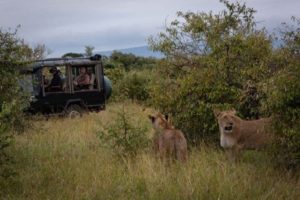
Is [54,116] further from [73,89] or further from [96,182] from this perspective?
[96,182]

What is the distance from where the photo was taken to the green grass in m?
8.66

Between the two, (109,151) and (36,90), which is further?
(36,90)

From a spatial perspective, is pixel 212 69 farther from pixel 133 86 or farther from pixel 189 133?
pixel 133 86

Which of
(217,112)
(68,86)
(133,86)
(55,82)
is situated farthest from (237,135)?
(133,86)

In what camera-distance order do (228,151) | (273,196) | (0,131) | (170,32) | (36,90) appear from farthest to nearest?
(36,90) → (170,32) → (228,151) → (0,131) → (273,196)

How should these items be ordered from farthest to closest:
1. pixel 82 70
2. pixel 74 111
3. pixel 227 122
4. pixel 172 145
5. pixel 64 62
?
pixel 82 70
pixel 64 62
pixel 74 111
pixel 227 122
pixel 172 145

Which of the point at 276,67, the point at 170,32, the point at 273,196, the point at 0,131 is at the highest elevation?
the point at 170,32

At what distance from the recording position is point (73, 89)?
68.7 ft

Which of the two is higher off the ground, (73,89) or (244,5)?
(244,5)

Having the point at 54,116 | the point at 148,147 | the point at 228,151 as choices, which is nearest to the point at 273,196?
the point at 228,151

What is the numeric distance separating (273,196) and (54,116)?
1264 centimetres

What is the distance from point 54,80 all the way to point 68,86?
52cm

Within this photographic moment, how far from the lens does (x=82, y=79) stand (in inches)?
842

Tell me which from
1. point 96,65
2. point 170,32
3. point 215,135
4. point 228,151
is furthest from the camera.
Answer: point 96,65
